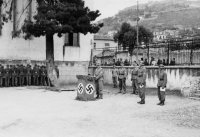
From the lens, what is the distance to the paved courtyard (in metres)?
9.11

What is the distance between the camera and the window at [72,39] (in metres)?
29.0

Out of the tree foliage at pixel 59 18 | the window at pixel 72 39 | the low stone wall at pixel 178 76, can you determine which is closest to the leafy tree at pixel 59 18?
the tree foliage at pixel 59 18

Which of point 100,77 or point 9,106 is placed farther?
point 100,77

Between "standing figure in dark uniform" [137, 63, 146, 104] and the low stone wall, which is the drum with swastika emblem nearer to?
"standing figure in dark uniform" [137, 63, 146, 104]

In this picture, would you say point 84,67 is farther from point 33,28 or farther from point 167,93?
point 167,93

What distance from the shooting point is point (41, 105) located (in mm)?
14312

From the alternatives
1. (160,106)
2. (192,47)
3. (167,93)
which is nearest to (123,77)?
(167,93)

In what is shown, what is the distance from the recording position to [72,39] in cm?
2934

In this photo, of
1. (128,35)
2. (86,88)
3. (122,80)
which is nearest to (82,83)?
(86,88)

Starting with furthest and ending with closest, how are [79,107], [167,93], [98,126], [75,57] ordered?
[75,57] < [167,93] < [79,107] < [98,126]

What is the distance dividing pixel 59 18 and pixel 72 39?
7.31m

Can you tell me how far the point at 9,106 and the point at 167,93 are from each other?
8.88m

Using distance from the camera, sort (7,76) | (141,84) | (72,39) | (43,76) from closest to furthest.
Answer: (141,84) < (7,76) < (43,76) < (72,39)

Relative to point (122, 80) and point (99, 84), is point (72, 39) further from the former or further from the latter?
point (99, 84)
